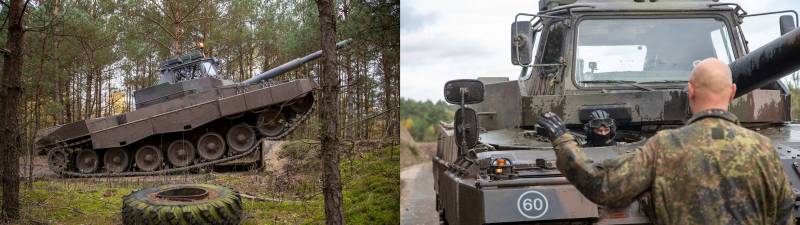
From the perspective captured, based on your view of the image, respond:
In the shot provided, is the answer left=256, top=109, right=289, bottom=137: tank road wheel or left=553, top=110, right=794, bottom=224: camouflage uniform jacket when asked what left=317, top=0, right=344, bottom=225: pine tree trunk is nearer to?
left=553, top=110, right=794, bottom=224: camouflage uniform jacket

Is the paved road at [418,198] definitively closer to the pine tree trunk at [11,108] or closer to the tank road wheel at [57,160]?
the tank road wheel at [57,160]

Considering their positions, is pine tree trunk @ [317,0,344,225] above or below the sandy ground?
above

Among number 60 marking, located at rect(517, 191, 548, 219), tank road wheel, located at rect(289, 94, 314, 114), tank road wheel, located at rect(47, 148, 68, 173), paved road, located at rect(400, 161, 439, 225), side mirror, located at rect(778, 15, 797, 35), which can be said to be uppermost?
side mirror, located at rect(778, 15, 797, 35)

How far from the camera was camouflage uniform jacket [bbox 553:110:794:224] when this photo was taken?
2484 millimetres

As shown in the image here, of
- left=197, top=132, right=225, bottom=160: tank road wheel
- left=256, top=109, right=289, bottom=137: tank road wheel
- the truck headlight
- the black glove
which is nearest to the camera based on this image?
the black glove

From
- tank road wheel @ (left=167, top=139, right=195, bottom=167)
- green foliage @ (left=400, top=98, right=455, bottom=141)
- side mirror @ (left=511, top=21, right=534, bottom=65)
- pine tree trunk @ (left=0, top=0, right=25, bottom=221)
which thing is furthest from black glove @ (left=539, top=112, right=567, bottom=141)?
green foliage @ (left=400, top=98, right=455, bottom=141)

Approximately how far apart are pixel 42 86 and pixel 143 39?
0.96 metres

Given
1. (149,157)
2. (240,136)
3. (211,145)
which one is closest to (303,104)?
(149,157)

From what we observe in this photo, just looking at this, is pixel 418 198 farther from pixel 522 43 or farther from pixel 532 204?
pixel 532 204

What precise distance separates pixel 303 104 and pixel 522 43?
109 inches

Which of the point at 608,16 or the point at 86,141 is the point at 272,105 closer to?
the point at 86,141

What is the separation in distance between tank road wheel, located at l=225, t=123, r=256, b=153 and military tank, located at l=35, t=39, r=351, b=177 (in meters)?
0.02

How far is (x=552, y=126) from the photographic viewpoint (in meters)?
2.82

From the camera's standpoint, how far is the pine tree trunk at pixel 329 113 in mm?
4770
